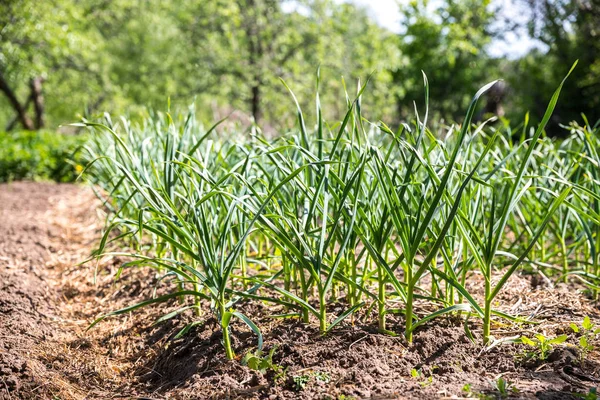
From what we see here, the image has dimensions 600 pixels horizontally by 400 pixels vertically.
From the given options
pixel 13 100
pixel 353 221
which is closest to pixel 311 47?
pixel 13 100

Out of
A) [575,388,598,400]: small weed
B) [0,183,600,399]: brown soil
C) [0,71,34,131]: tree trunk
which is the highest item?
[0,71,34,131]: tree trunk

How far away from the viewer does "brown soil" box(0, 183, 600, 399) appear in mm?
1422

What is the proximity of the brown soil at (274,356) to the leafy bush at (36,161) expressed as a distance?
4.79m

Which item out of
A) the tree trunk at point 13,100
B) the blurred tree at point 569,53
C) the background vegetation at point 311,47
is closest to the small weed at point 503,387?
the background vegetation at point 311,47

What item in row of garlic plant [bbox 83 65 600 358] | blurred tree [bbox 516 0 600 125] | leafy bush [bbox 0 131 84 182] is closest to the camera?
row of garlic plant [bbox 83 65 600 358]

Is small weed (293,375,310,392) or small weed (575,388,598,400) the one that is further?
small weed (293,375,310,392)

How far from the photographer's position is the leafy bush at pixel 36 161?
679cm

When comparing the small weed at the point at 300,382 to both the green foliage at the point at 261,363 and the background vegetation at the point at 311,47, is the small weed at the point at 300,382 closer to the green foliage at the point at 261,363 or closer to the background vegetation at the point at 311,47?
the green foliage at the point at 261,363

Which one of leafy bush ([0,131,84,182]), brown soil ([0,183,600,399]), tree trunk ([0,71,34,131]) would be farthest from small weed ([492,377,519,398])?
tree trunk ([0,71,34,131])

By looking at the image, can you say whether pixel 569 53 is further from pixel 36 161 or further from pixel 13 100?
pixel 13 100

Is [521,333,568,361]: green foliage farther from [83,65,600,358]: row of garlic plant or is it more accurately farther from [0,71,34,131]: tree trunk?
[0,71,34,131]: tree trunk

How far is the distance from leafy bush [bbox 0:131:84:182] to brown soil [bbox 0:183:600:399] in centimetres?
479

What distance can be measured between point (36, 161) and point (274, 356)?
6.40 m

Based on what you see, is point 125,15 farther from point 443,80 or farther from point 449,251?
point 449,251
